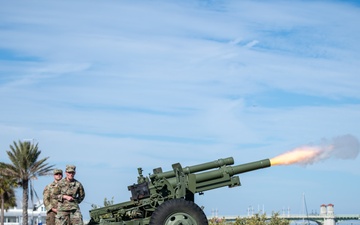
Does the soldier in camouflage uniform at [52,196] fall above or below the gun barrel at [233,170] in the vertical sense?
below

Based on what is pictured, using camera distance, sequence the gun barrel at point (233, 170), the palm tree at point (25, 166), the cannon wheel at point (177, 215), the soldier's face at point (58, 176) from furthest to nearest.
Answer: the palm tree at point (25, 166) → the gun barrel at point (233, 170) → the cannon wheel at point (177, 215) → the soldier's face at point (58, 176)

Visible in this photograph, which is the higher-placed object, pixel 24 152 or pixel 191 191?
pixel 24 152

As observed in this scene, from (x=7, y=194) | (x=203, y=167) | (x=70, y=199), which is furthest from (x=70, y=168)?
(x=7, y=194)

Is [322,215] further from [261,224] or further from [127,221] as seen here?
[127,221]

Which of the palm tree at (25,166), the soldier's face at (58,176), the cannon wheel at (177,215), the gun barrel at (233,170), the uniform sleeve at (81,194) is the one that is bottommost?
the cannon wheel at (177,215)

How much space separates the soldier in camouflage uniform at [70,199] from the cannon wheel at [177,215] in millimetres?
2333

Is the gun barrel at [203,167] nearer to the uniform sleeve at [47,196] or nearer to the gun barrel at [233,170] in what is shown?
the gun barrel at [233,170]

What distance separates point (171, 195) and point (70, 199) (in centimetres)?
394

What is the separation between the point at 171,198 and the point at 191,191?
26.0 inches

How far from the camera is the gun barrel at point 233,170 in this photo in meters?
21.6

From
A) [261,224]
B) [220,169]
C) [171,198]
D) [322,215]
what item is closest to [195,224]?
[171,198]

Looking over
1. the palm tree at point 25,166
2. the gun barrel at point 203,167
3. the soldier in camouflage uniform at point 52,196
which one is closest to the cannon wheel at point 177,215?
the gun barrel at point 203,167

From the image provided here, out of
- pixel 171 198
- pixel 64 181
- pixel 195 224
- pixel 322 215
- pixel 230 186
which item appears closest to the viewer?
pixel 64 181

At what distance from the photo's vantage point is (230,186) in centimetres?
2219
